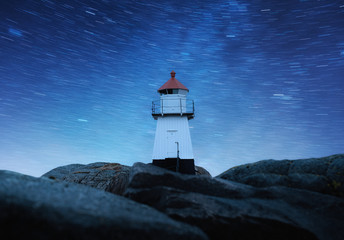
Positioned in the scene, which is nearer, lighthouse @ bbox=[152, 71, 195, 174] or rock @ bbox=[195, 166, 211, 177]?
lighthouse @ bbox=[152, 71, 195, 174]

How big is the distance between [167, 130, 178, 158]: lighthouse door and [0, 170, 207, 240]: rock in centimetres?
1382

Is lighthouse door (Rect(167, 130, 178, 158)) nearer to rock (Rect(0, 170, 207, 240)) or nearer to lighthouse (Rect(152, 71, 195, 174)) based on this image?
lighthouse (Rect(152, 71, 195, 174))

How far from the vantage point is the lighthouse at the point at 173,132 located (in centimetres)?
2070

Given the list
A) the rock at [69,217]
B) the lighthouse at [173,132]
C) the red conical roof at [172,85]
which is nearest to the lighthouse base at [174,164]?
the lighthouse at [173,132]

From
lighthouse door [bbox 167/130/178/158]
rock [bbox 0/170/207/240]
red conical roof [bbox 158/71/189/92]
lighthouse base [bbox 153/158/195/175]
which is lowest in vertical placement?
rock [bbox 0/170/207/240]

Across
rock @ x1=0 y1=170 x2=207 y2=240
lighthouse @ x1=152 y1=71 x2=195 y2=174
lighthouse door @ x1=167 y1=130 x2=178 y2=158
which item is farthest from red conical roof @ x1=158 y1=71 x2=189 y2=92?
rock @ x1=0 y1=170 x2=207 y2=240

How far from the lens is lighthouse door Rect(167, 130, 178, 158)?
20822mm

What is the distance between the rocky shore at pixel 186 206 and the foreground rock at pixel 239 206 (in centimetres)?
3

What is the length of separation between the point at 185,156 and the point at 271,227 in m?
13.3

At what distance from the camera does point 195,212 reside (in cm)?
778

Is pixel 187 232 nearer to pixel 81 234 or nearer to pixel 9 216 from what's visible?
pixel 81 234

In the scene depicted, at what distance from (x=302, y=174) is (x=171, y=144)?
1211cm

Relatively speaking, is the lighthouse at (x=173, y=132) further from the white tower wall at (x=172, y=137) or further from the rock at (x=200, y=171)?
the rock at (x=200, y=171)

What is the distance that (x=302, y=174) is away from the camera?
1066 centimetres
